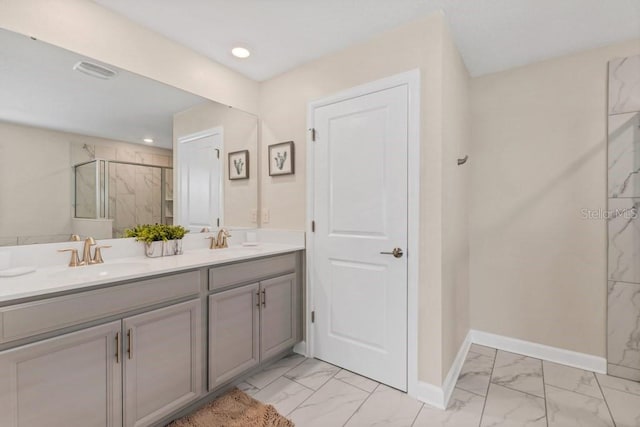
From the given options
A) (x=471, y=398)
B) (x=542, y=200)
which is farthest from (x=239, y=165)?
(x=542, y=200)

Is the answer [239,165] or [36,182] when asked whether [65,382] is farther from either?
[239,165]

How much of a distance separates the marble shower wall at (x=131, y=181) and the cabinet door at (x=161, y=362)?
76cm

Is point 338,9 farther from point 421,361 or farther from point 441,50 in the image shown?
point 421,361

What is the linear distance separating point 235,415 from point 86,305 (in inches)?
40.2

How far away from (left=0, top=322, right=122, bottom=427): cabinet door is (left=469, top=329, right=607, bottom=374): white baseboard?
107 inches

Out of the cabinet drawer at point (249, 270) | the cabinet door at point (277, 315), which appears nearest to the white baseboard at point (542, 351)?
the cabinet door at point (277, 315)

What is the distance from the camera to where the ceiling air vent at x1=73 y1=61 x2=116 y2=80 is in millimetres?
1730

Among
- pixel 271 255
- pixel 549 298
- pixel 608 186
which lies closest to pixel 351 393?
pixel 271 255

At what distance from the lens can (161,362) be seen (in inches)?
60.1

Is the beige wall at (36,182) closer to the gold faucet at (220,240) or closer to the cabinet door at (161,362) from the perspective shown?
the cabinet door at (161,362)

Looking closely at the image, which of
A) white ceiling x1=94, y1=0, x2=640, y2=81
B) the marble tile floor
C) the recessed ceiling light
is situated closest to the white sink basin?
the marble tile floor

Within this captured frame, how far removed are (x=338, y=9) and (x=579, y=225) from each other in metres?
2.36

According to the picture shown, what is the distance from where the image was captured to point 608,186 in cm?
218

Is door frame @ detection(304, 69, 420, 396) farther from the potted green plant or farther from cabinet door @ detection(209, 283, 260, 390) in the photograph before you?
the potted green plant
